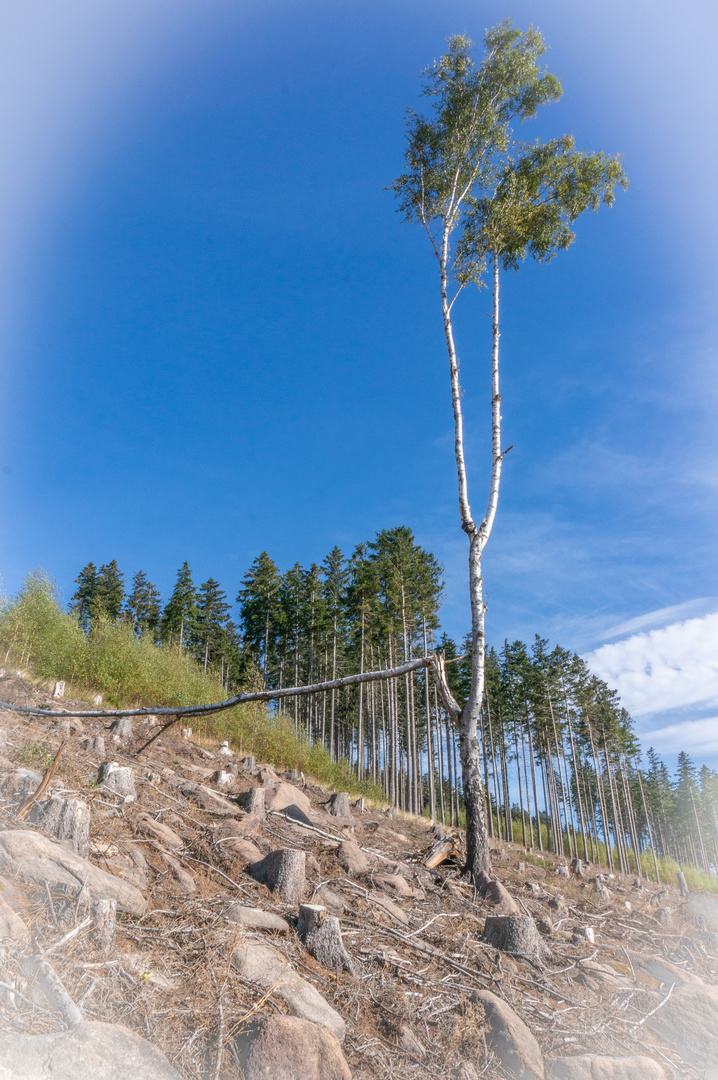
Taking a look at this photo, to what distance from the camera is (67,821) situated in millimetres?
4582

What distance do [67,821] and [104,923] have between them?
1.23m

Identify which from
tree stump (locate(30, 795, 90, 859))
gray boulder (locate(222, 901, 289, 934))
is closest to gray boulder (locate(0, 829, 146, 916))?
tree stump (locate(30, 795, 90, 859))

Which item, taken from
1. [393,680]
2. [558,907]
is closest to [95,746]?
[558,907]

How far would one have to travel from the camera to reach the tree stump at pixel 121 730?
9.04 m

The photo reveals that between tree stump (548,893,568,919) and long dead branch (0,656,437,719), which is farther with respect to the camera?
tree stump (548,893,568,919)

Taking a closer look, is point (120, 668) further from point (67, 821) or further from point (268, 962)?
point (268, 962)

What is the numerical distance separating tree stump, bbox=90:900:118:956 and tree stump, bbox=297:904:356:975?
153cm

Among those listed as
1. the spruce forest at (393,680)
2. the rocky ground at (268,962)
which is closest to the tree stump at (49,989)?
the rocky ground at (268,962)

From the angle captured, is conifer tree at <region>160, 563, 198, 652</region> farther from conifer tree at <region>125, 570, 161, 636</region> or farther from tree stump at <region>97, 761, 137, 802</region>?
tree stump at <region>97, 761, 137, 802</region>

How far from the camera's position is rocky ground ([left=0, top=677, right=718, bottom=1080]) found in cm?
303

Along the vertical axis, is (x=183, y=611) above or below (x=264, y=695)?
above

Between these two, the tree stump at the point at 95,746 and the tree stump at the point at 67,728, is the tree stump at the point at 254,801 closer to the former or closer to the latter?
the tree stump at the point at 95,746

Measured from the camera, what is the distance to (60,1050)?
2.58m

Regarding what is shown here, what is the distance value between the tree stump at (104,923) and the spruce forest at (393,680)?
25763mm
